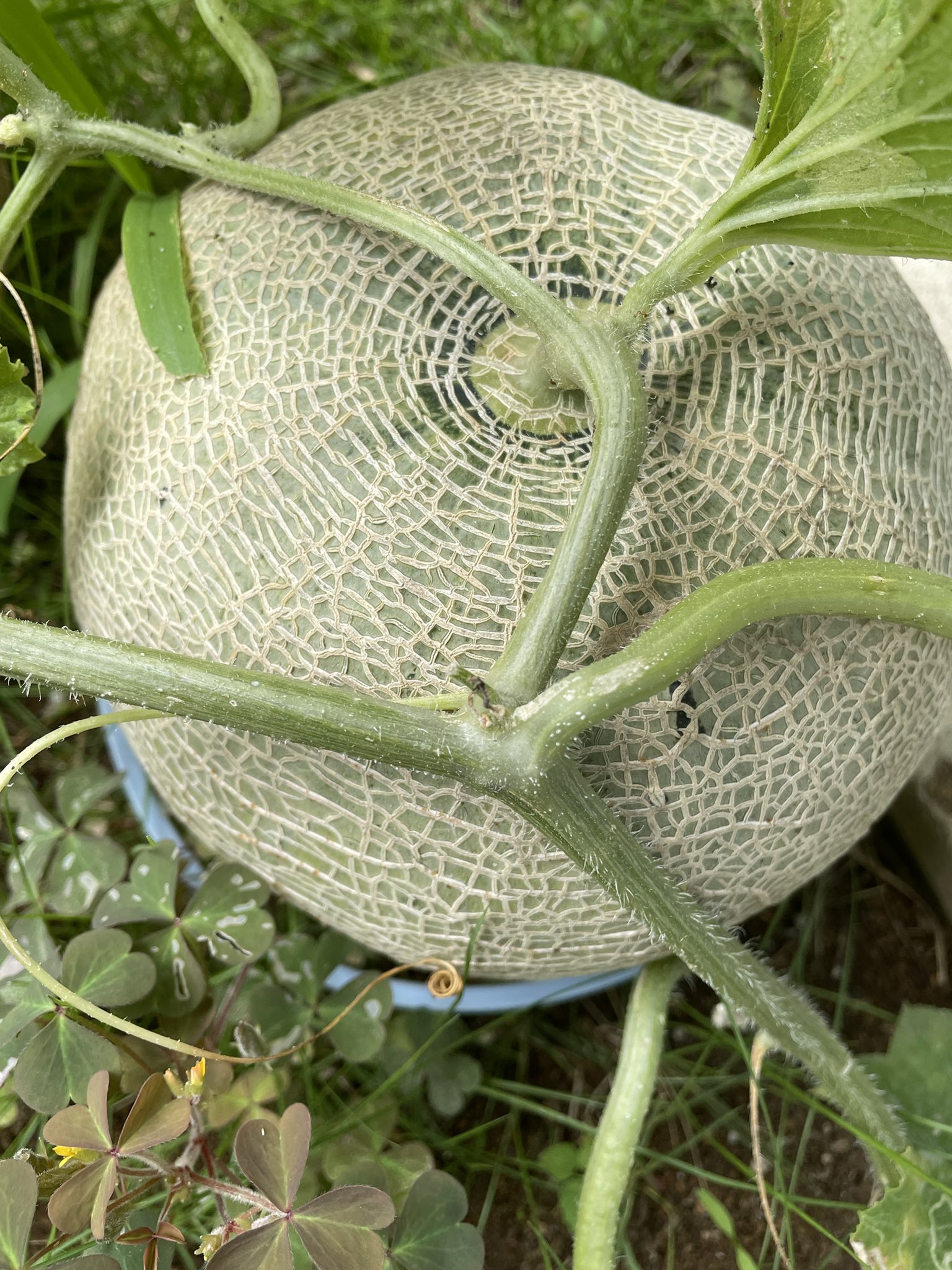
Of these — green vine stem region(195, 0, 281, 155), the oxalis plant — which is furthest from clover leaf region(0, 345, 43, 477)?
green vine stem region(195, 0, 281, 155)

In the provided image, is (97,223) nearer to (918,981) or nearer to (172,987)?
(172,987)

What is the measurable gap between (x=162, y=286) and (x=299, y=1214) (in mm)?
726

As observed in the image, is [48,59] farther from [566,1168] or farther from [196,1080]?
[566,1168]

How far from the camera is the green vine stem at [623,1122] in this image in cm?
91

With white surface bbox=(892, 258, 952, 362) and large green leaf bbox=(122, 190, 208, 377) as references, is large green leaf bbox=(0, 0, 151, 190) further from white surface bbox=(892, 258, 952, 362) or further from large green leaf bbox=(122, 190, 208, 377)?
white surface bbox=(892, 258, 952, 362)

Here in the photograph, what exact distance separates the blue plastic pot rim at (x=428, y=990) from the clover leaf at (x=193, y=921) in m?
0.09

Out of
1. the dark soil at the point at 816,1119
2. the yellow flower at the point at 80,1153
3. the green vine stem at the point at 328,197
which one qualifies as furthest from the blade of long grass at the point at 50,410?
the dark soil at the point at 816,1119

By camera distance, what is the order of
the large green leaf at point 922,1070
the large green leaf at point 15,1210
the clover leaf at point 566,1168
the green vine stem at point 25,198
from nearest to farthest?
the large green leaf at point 15,1210
the green vine stem at point 25,198
the large green leaf at point 922,1070
the clover leaf at point 566,1168

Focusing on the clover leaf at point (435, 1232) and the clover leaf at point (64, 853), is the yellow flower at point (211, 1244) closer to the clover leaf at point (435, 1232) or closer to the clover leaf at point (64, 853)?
the clover leaf at point (435, 1232)

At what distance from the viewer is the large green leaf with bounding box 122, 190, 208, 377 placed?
827mm

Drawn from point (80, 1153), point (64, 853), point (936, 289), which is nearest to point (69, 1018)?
point (80, 1153)

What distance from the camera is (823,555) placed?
803mm

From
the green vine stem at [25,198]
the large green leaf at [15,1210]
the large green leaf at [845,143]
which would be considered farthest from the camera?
the green vine stem at [25,198]

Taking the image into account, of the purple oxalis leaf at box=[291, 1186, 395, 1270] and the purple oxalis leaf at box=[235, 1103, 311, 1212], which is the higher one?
the purple oxalis leaf at box=[235, 1103, 311, 1212]
